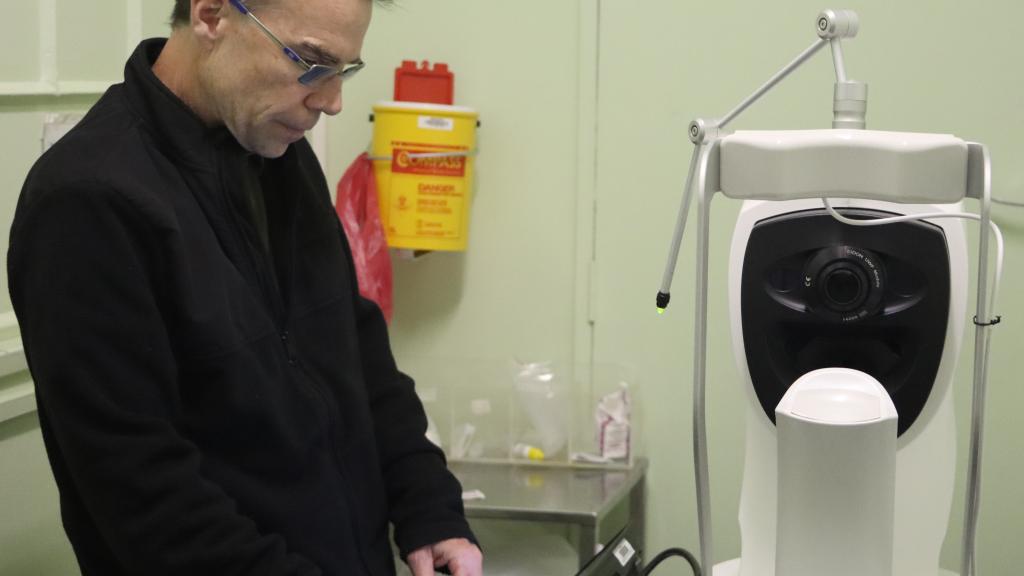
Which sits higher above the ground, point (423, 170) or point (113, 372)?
point (423, 170)

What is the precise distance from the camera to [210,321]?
48.3 inches

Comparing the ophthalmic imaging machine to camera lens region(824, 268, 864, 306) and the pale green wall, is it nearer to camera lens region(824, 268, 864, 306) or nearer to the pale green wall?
camera lens region(824, 268, 864, 306)

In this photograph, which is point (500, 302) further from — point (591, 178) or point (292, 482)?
point (292, 482)

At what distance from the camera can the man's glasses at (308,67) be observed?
127 cm

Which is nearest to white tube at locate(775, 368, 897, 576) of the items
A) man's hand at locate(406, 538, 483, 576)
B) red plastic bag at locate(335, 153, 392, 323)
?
man's hand at locate(406, 538, 483, 576)

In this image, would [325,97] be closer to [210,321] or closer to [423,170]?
[210,321]

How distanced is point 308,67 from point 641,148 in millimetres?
1167

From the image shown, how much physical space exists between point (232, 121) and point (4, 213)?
631 mm

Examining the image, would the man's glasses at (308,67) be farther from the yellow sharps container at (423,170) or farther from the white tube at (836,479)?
the yellow sharps container at (423,170)

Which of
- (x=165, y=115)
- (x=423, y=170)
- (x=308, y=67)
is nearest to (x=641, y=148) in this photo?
(x=423, y=170)

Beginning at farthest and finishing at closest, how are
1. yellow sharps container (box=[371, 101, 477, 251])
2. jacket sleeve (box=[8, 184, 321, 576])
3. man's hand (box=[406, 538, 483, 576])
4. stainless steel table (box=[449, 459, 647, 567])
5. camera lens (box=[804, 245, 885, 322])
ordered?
yellow sharps container (box=[371, 101, 477, 251])
stainless steel table (box=[449, 459, 647, 567])
man's hand (box=[406, 538, 483, 576])
camera lens (box=[804, 245, 885, 322])
jacket sleeve (box=[8, 184, 321, 576])

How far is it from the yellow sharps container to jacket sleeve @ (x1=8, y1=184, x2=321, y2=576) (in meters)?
1.14

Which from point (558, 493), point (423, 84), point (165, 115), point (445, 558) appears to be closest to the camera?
point (165, 115)

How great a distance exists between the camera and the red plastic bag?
93.4 inches
